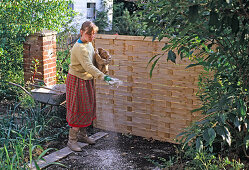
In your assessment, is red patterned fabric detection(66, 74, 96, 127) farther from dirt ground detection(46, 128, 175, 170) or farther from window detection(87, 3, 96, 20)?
window detection(87, 3, 96, 20)

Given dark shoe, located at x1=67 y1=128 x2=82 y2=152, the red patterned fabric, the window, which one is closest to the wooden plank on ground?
dark shoe, located at x1=67 y1=128 x2=82 y2=152

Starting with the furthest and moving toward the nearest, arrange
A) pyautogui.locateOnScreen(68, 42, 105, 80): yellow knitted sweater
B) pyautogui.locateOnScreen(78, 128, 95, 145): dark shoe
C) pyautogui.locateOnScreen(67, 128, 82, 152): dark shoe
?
pyautogui.locateOnScreen(78, 128, 95, 145): dark shoe, pyautogui.locateOnScreen(67, 128, 82, 152): dark shoe, pyautogui.locateOnScreen(68, 42, 105, 80): yellow knitted sweater

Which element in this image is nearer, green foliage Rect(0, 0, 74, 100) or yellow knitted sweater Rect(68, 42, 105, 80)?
yellow knitted sweater Rect(68, 42, 105, 80)

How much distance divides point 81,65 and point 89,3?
37.5 feet

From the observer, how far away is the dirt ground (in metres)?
3.98

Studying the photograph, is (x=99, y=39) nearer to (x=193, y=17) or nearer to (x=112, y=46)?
(x=112, y=46)

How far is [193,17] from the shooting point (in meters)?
1.51

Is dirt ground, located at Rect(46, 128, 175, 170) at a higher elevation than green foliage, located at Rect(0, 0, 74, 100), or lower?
lower

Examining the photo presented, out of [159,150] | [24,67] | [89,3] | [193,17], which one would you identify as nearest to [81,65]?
[159,150]

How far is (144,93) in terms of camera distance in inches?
191

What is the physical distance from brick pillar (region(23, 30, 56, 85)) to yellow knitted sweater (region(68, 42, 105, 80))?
1.89 m

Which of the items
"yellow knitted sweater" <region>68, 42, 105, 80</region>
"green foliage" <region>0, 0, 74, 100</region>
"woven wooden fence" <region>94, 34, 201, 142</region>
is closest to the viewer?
"yellow knitted sweater" <region>68, 42, 105, 80</region>

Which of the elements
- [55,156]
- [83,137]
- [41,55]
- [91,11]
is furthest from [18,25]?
[91,11]

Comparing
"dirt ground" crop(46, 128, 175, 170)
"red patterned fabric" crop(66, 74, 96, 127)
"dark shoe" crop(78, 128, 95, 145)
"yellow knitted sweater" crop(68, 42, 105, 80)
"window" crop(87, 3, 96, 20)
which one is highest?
"window" crop(87, 3, 96, 20)
